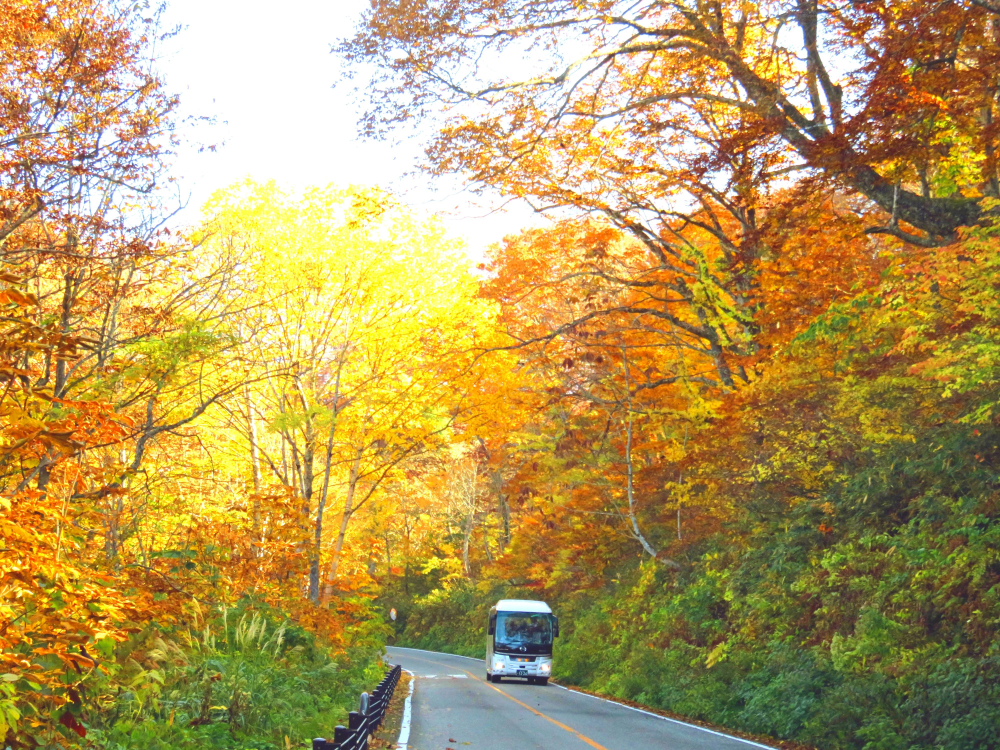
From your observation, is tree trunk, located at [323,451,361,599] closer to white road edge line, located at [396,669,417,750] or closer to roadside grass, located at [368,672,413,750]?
roadside grass, located at [368,672,413,750]

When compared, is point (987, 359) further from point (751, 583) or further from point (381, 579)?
Result: point (381, 579)

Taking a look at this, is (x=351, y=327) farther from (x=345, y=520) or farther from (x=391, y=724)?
(x=391, y=724)

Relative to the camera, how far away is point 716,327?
793 inches

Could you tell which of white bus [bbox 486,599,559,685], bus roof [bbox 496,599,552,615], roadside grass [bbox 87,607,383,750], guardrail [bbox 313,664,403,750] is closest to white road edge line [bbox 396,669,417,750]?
guardrail [bbox 313,664,403,750]

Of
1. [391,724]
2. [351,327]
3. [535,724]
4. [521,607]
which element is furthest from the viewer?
[521,607]

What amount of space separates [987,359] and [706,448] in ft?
31.9

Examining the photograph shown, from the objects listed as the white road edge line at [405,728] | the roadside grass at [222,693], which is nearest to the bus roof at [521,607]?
the white road edge line at [405,728]

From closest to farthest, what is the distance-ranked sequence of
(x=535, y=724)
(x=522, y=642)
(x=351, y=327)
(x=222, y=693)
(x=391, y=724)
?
(x=222, y=693) < (x=391, y=724) < (x=535, y=724) < (x=351, y=327) < (x=522, y=642)

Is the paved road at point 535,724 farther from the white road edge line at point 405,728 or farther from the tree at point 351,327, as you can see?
the tree at point 351,327

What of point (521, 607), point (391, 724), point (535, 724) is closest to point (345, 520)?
point (391, 724)

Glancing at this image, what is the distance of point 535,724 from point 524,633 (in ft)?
42.8

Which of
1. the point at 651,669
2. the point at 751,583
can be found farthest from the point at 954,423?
the point at 651,669

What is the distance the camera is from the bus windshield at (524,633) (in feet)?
91.5

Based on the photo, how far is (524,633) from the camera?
28.0 m
